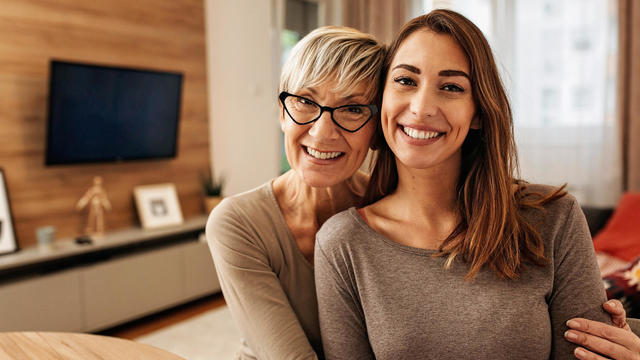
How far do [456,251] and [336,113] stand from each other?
41 centimetres

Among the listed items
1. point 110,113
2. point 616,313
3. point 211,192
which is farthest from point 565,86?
point 616,313

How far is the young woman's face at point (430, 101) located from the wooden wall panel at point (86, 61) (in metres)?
2.72

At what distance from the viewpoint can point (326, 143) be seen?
1.21 metres

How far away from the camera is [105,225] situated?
3543 mm

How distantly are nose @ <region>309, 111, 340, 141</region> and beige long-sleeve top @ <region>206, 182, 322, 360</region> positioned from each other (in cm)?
25

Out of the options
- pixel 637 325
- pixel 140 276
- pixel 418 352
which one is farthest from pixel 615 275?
pixel 140 276

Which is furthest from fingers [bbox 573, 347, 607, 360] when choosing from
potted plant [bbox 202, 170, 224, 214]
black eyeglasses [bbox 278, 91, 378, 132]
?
potted plant [bbox 202, 170, 224, 214]

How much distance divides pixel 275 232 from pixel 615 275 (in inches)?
50.3

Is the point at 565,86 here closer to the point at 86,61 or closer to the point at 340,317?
the point at 86,61

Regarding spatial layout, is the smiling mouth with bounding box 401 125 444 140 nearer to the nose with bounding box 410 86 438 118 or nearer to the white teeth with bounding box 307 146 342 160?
the nose with bounding box 410 86 438 118

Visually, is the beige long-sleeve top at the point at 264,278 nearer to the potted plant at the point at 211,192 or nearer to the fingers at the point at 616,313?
the fingers at the point at 616,313

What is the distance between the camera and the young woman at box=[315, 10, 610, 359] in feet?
3.34

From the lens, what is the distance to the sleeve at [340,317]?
109cm

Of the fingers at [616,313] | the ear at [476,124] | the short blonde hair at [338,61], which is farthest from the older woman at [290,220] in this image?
the fingers at [616,313]
